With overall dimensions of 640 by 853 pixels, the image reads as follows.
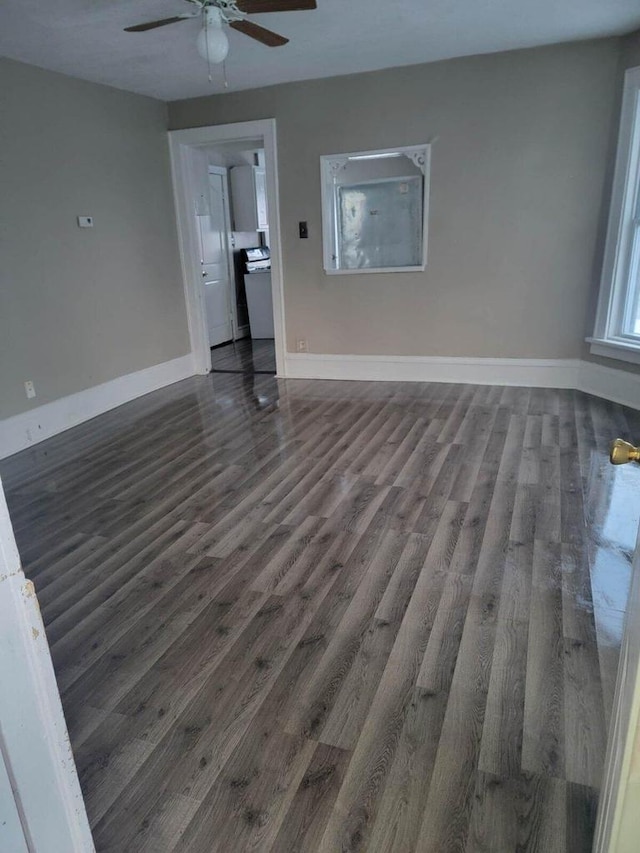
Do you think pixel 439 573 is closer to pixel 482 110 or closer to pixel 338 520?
pixel 338 520

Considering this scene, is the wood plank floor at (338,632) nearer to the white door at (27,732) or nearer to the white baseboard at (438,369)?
the white door at (27,732)

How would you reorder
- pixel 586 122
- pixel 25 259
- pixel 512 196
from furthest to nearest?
1. pixel 512 196
2. pixel 586 122
3. pixel 25 259

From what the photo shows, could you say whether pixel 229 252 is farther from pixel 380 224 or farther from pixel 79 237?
pixel 79 237

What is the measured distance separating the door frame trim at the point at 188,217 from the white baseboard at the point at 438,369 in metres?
0.32

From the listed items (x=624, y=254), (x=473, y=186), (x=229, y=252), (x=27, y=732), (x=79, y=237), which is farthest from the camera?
(x=229, y=252)

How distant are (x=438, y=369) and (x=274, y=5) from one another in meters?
3.08

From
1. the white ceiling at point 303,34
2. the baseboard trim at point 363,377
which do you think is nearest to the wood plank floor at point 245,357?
the baseboard trim at point 363,377

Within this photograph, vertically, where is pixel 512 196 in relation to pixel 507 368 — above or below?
above

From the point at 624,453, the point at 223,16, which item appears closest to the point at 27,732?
the point at 624,453

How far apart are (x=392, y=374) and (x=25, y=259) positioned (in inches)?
122

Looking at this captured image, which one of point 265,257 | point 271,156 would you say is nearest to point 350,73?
point 271,156

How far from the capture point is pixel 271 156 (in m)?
4.94

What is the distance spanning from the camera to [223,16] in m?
2.79

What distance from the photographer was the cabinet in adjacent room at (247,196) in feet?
23.8
